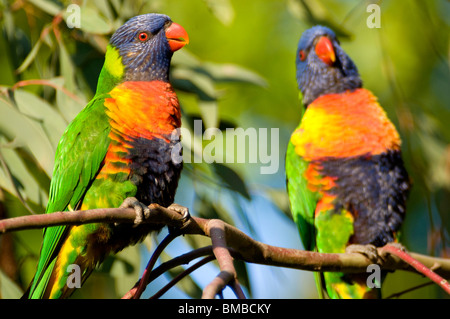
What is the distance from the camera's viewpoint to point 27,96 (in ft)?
7.72

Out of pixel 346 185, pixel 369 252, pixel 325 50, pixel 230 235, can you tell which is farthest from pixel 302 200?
pixel 230 235

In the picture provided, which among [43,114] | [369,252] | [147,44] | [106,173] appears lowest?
[369,252]

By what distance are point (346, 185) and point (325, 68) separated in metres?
0.76

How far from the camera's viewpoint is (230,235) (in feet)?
4.95

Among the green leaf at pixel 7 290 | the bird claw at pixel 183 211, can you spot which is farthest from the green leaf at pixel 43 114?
the bird claw at pixel 183 211

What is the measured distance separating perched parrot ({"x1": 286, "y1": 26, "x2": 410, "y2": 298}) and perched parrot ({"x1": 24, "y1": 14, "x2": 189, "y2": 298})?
0.73 metres

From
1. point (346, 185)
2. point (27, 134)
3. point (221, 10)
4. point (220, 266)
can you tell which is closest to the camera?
point (220, 266)

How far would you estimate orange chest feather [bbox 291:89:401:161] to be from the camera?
8.42ft

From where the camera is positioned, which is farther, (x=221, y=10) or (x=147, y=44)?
(x=221, y=10)

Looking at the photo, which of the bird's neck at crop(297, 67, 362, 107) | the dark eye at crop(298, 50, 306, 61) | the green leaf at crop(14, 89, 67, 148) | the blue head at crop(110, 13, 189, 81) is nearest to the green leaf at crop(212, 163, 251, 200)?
the blue head at crop(110, 13, 189, 81)

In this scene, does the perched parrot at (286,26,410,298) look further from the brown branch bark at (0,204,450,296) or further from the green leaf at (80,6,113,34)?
the green leaf at (80,6,113,34)

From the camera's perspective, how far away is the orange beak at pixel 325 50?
293 centimetres

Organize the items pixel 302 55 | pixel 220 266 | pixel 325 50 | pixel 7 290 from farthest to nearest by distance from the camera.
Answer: pixel 302 55, pixel 325 50, pixel 7 290, pixel 220 266

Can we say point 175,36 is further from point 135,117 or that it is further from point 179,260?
point 179,260
